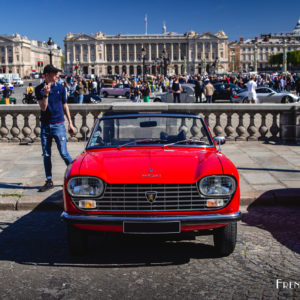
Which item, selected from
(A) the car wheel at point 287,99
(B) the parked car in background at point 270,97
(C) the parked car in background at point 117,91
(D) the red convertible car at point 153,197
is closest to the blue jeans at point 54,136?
(D) the red convertible car at point 153,197

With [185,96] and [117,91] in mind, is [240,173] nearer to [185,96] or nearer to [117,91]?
[185,96]

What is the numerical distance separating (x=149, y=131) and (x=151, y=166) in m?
1.03

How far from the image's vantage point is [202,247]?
4.79m

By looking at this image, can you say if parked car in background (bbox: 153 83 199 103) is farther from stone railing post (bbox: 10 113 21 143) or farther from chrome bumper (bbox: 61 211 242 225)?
chrome bumper (bbox: 61 211 242 225)

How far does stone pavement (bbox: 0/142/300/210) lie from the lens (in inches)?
261

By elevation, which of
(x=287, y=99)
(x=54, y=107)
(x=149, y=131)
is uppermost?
(x=287, y=99)

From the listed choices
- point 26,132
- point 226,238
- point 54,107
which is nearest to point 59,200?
point 54,107

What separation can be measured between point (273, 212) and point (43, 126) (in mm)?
3375

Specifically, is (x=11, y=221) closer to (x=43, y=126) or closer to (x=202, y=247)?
(x=43, y=126)

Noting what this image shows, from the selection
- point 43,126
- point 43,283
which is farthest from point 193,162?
point 43,126

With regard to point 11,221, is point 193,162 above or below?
above

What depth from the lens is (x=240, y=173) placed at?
8133 millimetres

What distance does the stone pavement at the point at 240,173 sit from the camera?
21.8ft

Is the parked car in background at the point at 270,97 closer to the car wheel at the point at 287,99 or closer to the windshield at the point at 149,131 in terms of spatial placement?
the car wheel at the point at 287,99
